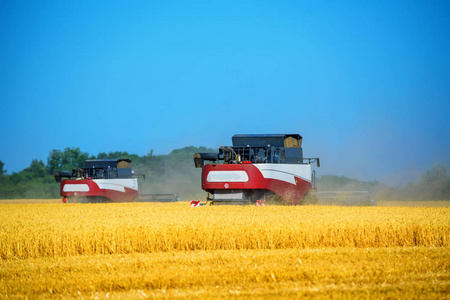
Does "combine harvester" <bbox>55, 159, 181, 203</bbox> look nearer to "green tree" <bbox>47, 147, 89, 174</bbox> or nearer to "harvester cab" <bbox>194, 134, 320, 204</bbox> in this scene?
"harvester cab" <bbox>194, 134, 320, 204</bbox>

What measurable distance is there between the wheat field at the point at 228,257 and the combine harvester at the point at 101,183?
729 inches

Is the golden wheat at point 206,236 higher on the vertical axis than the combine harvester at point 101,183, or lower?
lower

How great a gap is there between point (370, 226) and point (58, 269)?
6.59 metres

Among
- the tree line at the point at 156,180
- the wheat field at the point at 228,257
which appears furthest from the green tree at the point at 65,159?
the wheat field at the point at 228,257

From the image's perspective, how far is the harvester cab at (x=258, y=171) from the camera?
793 inches

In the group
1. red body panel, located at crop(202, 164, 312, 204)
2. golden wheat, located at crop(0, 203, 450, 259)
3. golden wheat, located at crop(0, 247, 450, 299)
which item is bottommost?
golden wheat, located at crop(0, 247, 450, 299)

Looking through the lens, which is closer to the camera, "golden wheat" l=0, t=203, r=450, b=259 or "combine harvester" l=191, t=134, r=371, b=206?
"golden wheat" l=0, t=203, r=450, b=259

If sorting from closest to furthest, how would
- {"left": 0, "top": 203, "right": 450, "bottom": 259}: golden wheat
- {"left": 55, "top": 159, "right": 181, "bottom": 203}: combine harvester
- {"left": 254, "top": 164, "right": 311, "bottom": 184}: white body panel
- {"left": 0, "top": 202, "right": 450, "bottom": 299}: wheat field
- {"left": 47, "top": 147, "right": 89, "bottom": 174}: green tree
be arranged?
{"left": 0, "top": 202, "right": 450, "bottom": 299}: wheat field, {"left": 0, "top": 203, "right": 450, "bottom": 259}: golden wheat, {"left": 254, "top": 164, "right": 311, "bottom": 184}: white body panel, {"left": 55, "top": 159, "right": 181, "bottom": 203}: combine harvester, {"left": 47, "top": 147, "right": 89, "bottom": 174}: green tree

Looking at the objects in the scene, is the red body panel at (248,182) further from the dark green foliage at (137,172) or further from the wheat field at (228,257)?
the dark green foliage at (137,172)

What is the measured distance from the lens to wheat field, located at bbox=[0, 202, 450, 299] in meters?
7.95

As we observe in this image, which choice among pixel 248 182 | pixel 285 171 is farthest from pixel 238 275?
pixel 285 171

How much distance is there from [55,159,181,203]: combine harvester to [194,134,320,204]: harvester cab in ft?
38.7

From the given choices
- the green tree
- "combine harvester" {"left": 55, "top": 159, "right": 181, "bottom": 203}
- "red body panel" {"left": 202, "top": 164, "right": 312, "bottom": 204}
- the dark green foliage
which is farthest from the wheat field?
the green tree

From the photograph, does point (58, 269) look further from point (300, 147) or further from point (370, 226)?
point (300, 147)
